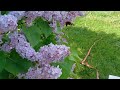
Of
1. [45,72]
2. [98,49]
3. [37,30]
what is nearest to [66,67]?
[37,30]

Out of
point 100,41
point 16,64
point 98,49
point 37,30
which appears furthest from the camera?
point 100,41

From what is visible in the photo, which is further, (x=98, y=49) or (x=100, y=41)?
(x=100, y=41)

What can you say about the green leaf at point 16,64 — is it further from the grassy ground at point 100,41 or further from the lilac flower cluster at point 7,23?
the grassy ground at point 100,41

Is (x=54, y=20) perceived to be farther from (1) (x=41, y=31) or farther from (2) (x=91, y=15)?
(2) (x=91, y=15)

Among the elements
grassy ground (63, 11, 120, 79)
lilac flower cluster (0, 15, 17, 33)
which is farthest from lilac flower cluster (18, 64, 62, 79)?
grassy ground (63, 11, 120, 79)

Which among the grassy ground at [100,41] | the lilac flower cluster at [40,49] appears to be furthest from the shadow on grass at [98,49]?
the lilac flower cluster at [40,49]

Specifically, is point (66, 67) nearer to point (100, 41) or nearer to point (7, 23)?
point (7, 23)
